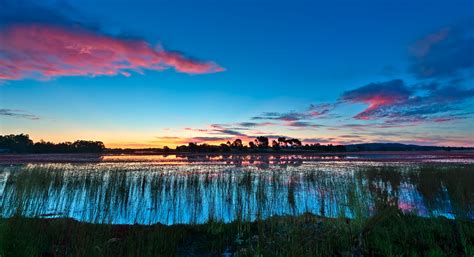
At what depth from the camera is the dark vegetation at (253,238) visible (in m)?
6.39

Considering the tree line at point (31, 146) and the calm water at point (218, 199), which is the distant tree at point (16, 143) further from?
the calm water at point (218, 199)

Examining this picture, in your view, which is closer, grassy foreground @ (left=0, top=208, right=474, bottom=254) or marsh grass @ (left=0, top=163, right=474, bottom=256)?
grassy foreground @ (left=0, top=208, right=474, bottom=254)

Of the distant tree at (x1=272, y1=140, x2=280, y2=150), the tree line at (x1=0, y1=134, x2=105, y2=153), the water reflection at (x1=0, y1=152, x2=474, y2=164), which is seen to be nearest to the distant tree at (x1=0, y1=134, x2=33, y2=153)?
the tree line at (x1=0, y1=134, x2=105, y2=153)

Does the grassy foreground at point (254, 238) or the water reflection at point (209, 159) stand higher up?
the water reflection at point (209, 159)

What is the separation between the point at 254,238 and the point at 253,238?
3 cm

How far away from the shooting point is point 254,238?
323 inches

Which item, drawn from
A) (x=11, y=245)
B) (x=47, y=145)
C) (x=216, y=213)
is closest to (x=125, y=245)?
(x=11, y=245)

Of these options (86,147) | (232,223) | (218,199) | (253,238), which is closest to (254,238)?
(253,238)

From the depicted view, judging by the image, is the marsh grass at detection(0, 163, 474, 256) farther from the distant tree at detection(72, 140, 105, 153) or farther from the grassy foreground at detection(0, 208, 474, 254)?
the distant tree at detection(72, 140, 105, 153)

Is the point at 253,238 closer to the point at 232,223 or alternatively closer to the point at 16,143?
the point at 232,223

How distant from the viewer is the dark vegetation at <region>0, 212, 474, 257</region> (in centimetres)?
639

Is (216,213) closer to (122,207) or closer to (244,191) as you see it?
(244,191)

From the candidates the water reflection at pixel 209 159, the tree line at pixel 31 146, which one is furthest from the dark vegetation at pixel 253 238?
the tree line at pixel 31 146

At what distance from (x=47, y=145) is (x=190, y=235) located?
Result: 275 feet
